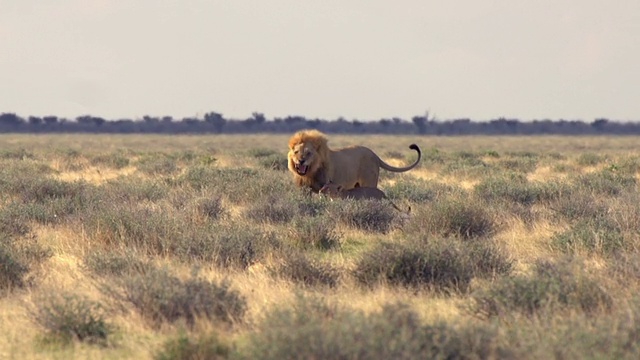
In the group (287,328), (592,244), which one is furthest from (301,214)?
(287,328)

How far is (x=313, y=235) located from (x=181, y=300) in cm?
422

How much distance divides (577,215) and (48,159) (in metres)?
23.1

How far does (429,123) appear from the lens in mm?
149000

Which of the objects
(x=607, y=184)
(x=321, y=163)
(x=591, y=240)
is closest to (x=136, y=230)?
(x=321, y=163)

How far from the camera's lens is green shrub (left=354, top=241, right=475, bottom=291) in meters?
8.17

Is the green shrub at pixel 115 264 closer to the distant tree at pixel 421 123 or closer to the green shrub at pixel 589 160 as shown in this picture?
the green shrub at pixel 589 160

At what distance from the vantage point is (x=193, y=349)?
5766 mm

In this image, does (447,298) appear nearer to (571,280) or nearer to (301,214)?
(571,280)

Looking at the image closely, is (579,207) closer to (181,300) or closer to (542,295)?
(542,295)

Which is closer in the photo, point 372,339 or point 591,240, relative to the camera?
point 372,339

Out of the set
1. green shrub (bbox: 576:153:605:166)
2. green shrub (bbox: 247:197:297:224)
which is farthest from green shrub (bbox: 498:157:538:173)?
green shrub (bbox: 247:197:297:224)

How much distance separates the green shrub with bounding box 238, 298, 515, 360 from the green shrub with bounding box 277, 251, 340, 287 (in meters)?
2.37

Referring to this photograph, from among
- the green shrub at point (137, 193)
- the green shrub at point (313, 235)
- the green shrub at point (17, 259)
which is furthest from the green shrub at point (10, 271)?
the green shrub at point (137, 193)

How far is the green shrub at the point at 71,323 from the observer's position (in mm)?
6605
